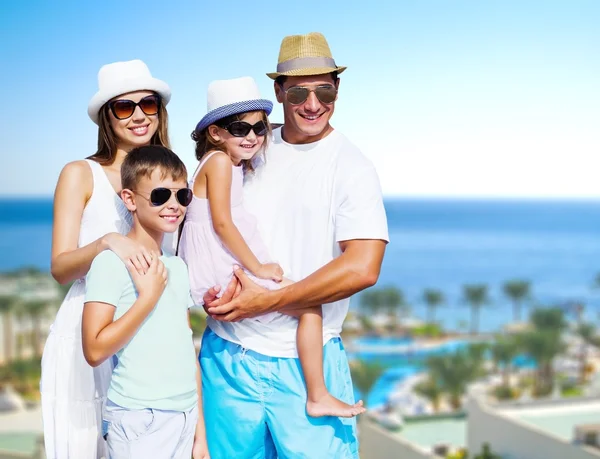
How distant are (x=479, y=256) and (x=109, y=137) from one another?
98.5 m

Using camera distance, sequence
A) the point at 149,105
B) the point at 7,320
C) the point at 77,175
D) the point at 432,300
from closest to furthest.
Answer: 1. the point at 77,175
2. the point at 149,105
3. the point at 7,320
4. the point at 432,300

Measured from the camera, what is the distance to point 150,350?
2500 millimetres

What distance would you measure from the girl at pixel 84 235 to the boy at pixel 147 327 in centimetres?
22

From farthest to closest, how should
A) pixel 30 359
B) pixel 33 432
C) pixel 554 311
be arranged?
pixel 554 311
pixel 30 359
pixel 33 432

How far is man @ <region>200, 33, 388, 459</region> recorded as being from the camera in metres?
2.89

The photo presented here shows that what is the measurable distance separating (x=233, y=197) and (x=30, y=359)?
3538 cm

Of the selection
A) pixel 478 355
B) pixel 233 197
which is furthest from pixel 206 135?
pixel 478 355

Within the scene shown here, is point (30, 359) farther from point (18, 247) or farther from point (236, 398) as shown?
point (18, 247)

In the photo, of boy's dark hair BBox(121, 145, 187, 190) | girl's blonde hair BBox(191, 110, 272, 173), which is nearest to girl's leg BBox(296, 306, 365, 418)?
girl's blonde hair BBox(191, 110, 272, 173)

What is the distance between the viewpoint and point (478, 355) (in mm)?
32938

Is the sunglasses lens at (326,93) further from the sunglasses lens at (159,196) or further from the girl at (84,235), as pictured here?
the sunglasses lens at (159,196)

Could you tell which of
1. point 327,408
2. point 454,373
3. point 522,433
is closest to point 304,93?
point 327,408

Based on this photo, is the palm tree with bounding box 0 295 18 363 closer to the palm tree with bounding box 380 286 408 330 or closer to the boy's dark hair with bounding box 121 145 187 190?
the palm tree with bounding box 380 286 408 330

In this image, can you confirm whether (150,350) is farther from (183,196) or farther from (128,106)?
(128,106)
